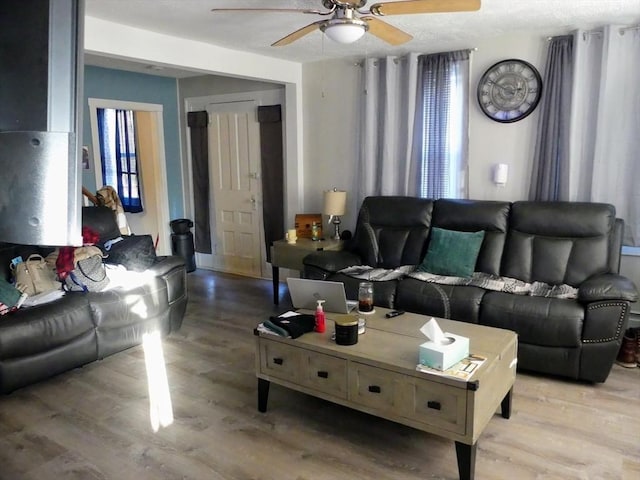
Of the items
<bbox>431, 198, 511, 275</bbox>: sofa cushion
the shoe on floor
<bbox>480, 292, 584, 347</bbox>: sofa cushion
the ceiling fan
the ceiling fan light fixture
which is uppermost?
the ceiling fan

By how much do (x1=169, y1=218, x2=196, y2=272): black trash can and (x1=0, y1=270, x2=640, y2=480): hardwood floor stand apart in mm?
2712

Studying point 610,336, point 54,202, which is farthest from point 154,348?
point 54,202

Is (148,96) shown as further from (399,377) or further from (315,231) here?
(399,377)

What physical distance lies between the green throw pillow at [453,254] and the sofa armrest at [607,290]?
0.83 meters

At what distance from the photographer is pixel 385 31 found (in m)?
2.81

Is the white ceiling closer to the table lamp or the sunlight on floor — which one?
the table lamp

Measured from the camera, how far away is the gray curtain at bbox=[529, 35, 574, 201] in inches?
146

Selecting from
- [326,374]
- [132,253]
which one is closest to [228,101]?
[132,253]

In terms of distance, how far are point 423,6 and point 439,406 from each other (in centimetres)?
184

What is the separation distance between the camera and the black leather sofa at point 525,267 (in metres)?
3.00

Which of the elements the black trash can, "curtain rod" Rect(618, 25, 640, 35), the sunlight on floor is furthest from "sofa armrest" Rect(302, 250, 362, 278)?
"curtain rod" Rect(618, 25, 640, 35)

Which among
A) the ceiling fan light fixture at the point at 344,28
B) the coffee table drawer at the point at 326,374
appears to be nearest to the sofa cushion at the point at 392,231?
the coffee table drawer at the point at 326,374

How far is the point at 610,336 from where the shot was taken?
2949 mm

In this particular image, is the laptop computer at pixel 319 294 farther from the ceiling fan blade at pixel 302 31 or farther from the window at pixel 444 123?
the window at pixel 444 123
